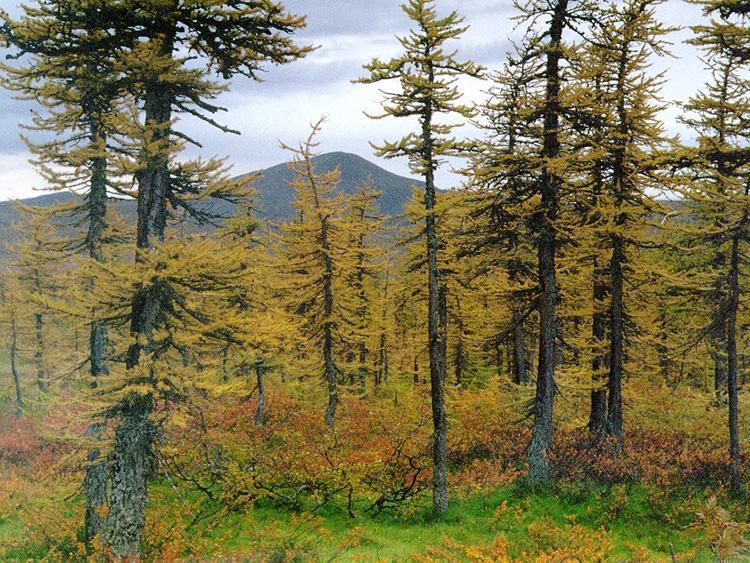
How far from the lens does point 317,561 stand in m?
9.76

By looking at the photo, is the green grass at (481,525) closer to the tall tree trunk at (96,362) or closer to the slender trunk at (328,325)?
the tall tree trunk at (96,362)

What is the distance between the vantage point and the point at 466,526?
12.3m

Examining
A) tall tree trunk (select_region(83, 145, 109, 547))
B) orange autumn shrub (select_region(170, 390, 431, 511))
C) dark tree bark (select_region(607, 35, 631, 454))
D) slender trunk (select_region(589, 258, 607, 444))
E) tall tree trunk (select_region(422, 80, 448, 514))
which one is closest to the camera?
→ tall tree trunk (select_region(83, 145, 109, 547))

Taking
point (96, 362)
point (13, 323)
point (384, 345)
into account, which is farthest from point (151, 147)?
point (13, 323)

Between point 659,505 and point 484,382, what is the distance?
17906 millimetres

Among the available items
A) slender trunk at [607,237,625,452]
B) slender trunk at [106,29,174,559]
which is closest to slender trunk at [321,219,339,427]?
slender trunk at [607,237,625,452]

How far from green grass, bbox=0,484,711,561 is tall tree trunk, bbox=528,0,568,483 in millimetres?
1189

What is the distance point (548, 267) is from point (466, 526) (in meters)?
7.62

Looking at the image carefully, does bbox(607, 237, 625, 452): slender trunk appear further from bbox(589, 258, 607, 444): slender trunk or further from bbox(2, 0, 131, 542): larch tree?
bbox(2, 0, 131, 542): larch tree

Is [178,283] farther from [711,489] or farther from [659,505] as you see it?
[711,489]

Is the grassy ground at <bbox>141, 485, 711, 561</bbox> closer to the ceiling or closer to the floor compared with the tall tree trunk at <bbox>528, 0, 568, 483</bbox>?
closer to the floor

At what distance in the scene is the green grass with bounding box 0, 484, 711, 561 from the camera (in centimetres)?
1100

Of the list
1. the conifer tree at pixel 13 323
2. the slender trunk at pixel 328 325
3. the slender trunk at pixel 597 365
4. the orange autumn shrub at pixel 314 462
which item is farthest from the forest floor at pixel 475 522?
the conifer tree at pixel 13 323

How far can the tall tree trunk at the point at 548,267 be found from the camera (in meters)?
13.6
